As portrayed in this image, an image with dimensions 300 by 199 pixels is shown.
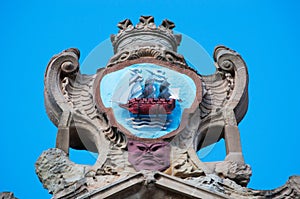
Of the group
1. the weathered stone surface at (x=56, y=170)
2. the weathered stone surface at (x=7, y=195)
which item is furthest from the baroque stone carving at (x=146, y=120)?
the weathered stone surface at (x=7, y=195)

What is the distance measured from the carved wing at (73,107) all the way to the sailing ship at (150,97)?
641 mm

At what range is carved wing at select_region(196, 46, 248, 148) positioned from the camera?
1888 centimetres

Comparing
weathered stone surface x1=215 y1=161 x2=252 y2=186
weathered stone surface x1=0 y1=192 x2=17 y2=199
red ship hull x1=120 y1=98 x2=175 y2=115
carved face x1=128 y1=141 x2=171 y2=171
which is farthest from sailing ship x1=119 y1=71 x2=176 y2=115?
weathered stone surface x1=0 y1=192 x2=17 y2=199

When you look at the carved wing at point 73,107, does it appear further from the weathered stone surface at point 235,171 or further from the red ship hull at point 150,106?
the weathered stone surface at point 235,171

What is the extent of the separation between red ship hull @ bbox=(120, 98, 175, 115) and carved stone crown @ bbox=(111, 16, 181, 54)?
182 cm

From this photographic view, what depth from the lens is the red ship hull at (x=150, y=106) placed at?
18.5 metres

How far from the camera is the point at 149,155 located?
1750 centimetres

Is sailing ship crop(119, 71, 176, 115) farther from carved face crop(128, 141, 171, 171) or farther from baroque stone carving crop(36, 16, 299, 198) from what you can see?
carved face crop(128, 141, 171, 171)

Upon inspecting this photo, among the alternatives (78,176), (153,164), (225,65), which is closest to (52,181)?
(78,176)

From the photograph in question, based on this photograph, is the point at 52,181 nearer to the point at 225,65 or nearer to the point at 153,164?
the point at 153,164

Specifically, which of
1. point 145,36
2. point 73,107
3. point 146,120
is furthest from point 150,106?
point 145,36

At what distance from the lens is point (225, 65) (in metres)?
19.9

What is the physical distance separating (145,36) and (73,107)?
8.49 ft

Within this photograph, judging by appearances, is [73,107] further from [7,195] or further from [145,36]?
[7,195]
